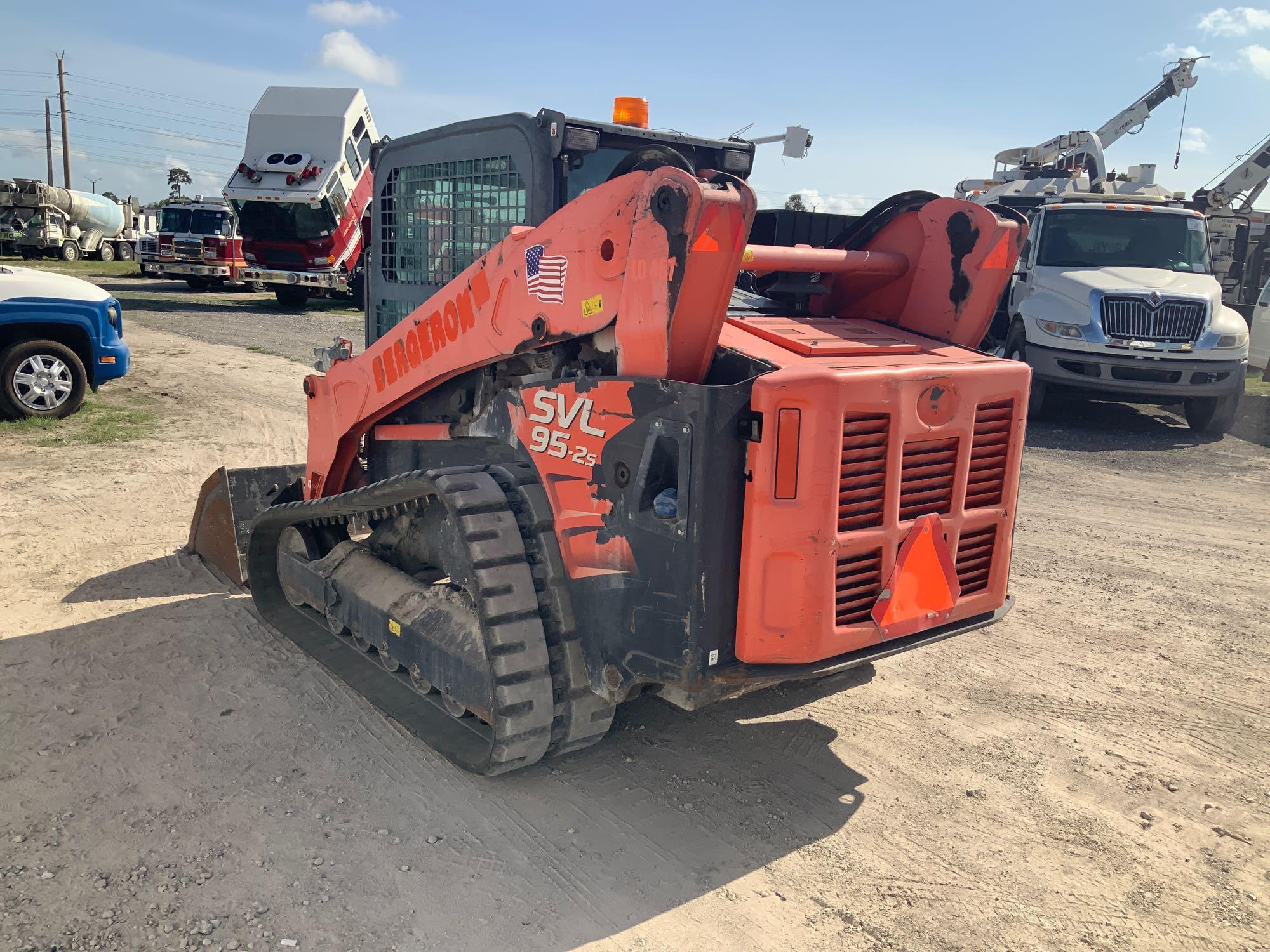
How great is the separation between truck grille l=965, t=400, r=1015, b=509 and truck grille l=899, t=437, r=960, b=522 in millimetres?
107

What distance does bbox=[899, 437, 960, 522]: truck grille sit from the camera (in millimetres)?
3176

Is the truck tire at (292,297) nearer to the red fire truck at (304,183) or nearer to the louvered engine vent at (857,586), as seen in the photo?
the red fire truck at (304,183)

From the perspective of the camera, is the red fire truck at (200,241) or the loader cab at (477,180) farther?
the red fire truck at (200,241)

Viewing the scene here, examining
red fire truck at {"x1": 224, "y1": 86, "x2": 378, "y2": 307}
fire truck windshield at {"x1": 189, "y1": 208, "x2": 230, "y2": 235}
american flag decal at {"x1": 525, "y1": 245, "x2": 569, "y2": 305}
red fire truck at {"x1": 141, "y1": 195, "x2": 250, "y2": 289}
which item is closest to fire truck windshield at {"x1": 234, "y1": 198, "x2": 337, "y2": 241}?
red fire truck at {"x1": 224, "y1": 86, "x2": 378, "y2": 307}

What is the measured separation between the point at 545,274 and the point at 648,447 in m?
0.77

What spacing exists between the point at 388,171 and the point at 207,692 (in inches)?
99.6

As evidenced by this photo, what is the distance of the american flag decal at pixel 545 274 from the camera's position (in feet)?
10.8

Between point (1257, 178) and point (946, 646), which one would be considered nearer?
point (946, 646)

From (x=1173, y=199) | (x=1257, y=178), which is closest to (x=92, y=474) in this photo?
(x=1173, y=199)

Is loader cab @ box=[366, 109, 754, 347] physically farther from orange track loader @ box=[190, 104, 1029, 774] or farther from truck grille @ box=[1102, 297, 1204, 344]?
truck grille @ box=[1102, 297, 1204, 344]

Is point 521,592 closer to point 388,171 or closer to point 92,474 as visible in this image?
point 388,171

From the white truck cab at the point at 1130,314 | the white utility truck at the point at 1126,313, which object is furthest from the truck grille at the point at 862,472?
the white truck cab at the point at 1130,314

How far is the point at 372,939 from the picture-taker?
2727 mm

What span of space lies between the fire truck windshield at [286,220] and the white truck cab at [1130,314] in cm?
1367
